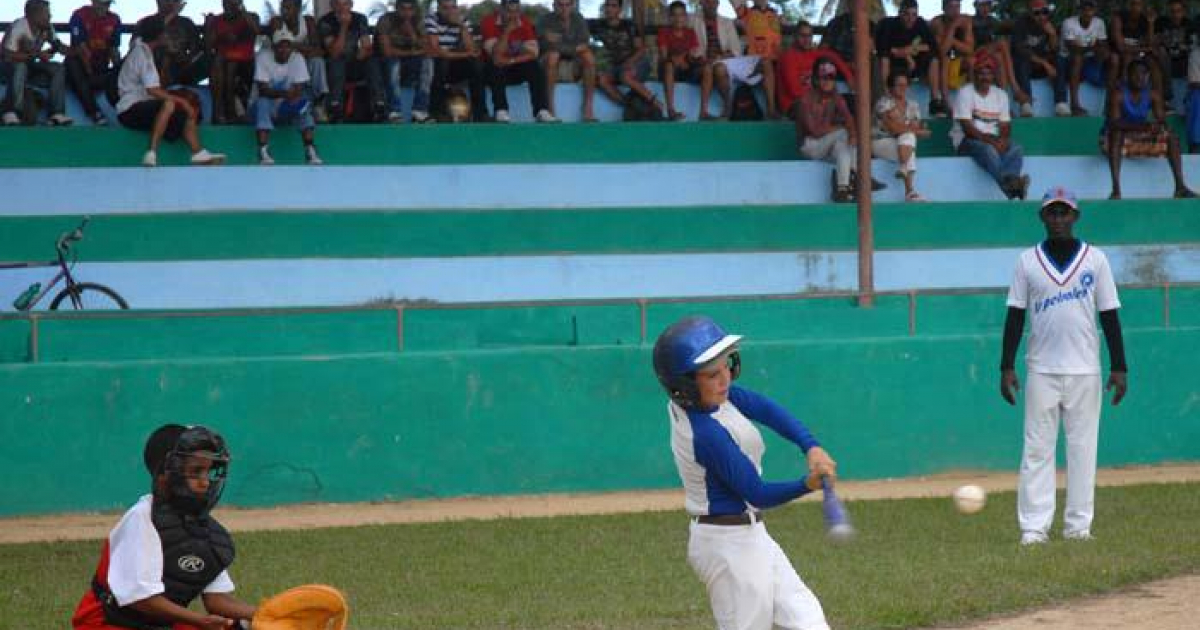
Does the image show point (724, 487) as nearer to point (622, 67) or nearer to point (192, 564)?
point (192, 564)

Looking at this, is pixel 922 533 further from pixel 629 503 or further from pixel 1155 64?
pixel 1155 64

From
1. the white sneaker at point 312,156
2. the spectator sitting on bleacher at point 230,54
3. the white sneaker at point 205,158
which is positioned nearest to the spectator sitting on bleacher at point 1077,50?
the white sneaker at point 312,156

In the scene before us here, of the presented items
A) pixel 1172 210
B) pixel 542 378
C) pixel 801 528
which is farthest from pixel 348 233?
pixel 1172 210

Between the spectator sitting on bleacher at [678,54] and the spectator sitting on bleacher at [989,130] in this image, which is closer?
the spectator sitting on bleacher at [989,130]

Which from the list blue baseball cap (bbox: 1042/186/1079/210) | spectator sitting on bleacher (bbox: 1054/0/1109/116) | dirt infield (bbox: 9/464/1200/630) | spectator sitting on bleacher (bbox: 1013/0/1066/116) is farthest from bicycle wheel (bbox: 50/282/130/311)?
spectator sitting on bleacher (bbox: 1054/0/1109/116)

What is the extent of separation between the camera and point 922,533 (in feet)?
37.5

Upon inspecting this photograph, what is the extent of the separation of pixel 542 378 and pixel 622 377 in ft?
2.11

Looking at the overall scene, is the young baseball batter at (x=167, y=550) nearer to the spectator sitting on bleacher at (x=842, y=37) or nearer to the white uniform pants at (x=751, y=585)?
the white uniform pants at (x=751, y=585)

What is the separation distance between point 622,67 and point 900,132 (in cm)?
338

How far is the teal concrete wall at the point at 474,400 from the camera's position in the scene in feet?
43.2

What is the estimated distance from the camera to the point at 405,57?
63.9 ft

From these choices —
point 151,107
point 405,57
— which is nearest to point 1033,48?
point 405,57

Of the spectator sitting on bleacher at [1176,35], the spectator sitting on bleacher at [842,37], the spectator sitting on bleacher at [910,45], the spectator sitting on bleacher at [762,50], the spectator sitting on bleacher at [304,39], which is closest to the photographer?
the spectator sitting on bleacher at [304,39]

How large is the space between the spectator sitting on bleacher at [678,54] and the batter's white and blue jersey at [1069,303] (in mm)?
10102
